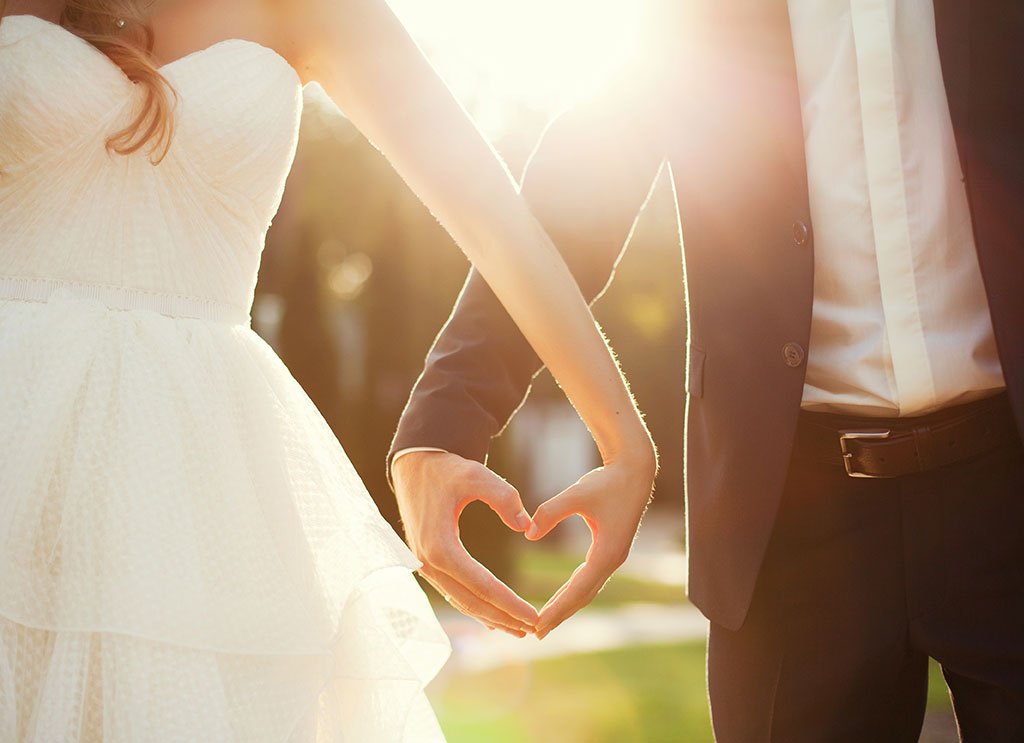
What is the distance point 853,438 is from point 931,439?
0.16 metres

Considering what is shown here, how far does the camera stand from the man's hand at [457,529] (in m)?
2.56

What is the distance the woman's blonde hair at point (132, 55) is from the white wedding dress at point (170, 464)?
1.4 inches

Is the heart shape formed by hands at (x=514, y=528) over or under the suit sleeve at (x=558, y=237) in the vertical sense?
under

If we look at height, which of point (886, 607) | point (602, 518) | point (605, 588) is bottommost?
point (605, 588)

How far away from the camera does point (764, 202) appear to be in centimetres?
280

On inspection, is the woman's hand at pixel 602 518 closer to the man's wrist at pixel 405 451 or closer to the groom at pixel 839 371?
the groom at pixel 839 371

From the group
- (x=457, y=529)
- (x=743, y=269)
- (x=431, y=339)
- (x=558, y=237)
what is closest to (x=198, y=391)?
(x=457, y=529)

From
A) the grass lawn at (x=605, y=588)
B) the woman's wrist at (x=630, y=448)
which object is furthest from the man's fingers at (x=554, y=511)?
the grass lawn at (x=605, y=588)

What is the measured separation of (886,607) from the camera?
2.70 metres

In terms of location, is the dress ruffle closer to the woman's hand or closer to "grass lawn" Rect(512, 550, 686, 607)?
the woman's hand

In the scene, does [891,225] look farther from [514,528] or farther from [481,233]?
[514,528]

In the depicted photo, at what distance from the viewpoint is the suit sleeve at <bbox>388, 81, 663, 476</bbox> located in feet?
9.71

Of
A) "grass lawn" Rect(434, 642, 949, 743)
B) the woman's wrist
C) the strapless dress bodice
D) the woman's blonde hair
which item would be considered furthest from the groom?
"grass lawn" Rect(434, 642, 949, 743)

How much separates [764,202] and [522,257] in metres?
0.54
